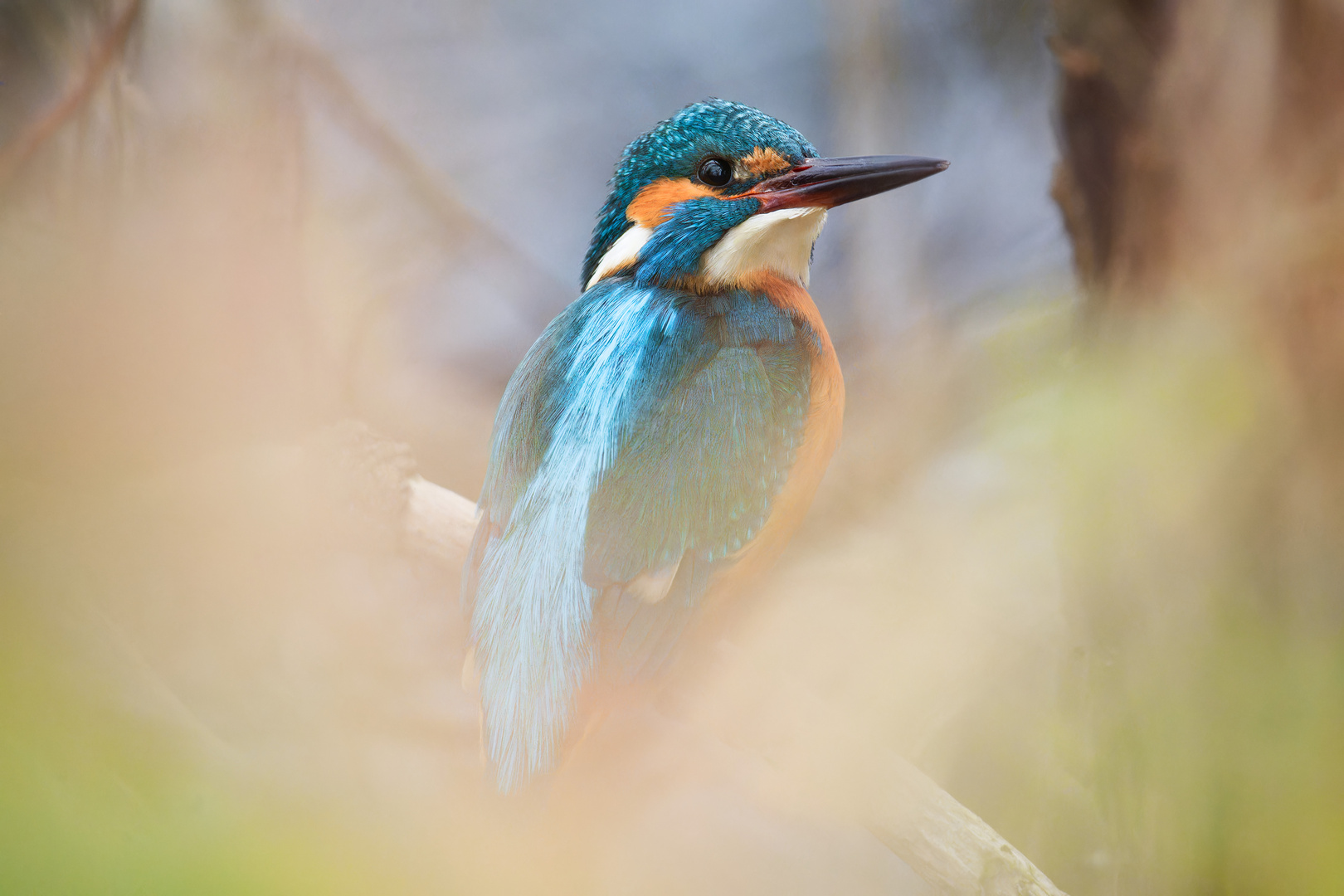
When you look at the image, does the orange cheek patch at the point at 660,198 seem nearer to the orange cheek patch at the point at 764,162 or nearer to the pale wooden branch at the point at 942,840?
→ the orange cheek patch at the point at 764,162

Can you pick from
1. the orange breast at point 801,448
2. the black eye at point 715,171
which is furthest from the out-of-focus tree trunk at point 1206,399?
the black eye at point 715,171

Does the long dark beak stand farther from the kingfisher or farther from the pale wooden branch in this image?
the pale wooden branch

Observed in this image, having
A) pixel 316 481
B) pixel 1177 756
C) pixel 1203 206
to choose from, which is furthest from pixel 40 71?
pixel 1177 756

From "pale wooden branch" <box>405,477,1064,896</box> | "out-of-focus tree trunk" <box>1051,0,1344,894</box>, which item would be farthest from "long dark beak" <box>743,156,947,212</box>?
"pale wooden branch" <box>405,477,1064,896</box>

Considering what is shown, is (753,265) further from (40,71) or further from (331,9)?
(40,71)

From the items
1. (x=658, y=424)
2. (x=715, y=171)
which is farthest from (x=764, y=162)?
(x=658, y=424)

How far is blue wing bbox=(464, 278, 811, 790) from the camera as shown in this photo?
2.56 feet

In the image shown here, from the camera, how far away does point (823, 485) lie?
900 mm

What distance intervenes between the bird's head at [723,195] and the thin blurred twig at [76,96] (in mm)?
571

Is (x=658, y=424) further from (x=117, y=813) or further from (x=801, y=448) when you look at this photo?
(x=117, y=813)

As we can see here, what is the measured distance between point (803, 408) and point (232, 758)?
692mm

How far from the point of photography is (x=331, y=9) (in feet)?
2.97

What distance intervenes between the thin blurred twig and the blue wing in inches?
23.5

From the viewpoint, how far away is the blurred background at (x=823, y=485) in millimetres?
817
